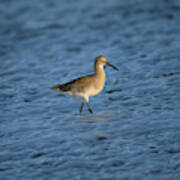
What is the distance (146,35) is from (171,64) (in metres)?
2.94

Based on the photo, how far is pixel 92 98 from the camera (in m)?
10.0

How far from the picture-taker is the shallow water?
22.9 feet

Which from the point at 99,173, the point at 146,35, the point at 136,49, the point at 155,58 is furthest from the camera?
the point at 146,35

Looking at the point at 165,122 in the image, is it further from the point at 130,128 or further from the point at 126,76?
the point at 126,76

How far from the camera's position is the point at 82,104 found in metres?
9.38

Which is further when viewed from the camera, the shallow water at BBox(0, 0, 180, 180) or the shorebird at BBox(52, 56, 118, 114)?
the shorebird at BBox(52, 56, 118, 114)

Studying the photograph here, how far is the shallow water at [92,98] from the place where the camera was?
6.96 m

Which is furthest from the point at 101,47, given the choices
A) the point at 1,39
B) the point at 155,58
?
the point at 1,39

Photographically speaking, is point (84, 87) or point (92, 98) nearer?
point (84, 87)

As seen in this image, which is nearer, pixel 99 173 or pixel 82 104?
pixel 99 173

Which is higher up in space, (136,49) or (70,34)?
(70,34)

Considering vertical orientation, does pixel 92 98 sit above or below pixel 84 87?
below

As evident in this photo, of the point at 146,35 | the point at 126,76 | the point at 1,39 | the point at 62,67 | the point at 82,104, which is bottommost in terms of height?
the point at 82,104

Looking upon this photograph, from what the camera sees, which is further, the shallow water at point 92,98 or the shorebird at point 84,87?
the shorebird at point 84,87
